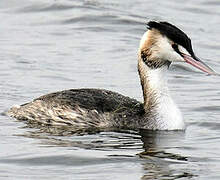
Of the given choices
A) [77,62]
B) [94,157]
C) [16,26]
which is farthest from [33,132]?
[16,26]

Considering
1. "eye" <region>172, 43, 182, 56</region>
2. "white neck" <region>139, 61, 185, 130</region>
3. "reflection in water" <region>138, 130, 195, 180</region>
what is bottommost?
"reflection in water" <region>138, 130, 195, 180</region>

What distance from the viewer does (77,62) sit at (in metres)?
20.2

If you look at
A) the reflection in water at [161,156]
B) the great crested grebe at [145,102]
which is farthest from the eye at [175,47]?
the reflection in water at [161,156]

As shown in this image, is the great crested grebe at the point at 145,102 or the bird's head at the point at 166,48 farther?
the great crested grebe at the point at 145,102

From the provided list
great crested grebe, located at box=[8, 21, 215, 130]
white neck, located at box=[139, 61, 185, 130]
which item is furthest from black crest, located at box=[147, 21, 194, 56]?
white neck, located at box=[139, 61, 185, 130]

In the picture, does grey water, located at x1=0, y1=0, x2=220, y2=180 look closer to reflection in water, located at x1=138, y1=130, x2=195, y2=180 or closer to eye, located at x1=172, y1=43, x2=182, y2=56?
reflection in water, located at x1=138, y1=130, x2=195, y2=180

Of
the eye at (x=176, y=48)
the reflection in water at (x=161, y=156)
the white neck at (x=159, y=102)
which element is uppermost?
the eye at (x=176, y=48)

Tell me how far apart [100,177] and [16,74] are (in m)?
6.63

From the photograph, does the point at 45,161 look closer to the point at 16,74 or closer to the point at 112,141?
the point at 112,141

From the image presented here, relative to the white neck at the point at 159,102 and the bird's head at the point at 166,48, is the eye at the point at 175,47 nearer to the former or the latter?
the bird's head at the point at 166,48

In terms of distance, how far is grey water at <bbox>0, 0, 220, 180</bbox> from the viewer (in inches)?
516

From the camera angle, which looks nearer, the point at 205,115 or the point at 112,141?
the point at 112,141

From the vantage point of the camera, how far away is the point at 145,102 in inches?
613

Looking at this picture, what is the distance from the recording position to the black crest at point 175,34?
1495 cm
